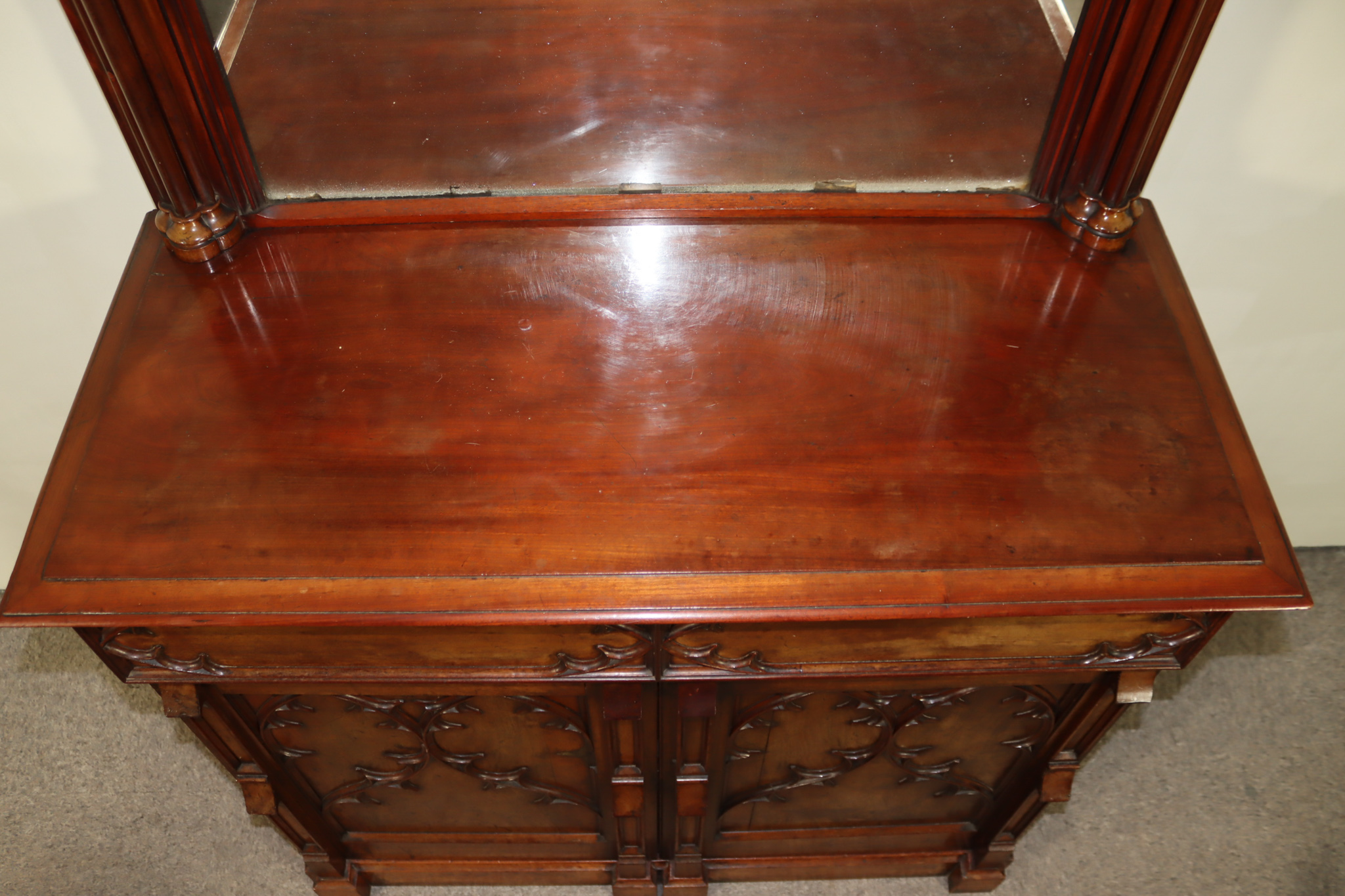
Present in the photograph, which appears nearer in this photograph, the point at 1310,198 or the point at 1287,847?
the point at 1310,198

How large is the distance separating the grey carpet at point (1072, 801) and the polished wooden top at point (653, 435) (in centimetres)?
90

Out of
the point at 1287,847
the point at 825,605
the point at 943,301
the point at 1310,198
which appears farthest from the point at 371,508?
the point at 1287,847

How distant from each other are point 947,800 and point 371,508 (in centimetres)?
102

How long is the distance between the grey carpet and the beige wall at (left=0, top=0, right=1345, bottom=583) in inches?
15.1

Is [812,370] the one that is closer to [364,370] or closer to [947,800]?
[364,370]

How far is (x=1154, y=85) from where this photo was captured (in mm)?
1208

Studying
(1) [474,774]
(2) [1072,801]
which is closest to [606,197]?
(1) [474,774]

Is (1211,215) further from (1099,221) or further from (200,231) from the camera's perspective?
(200,231)

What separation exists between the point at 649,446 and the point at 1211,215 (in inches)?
39.7

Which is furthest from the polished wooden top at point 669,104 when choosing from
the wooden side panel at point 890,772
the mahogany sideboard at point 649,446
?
the wooden side panel at point 890,772

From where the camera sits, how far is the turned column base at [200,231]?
1.30 meters

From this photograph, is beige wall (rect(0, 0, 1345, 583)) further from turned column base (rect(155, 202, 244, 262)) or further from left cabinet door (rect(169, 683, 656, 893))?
left cabinet door (rect(169, 683, 656, 893))

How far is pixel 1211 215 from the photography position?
1.58 metres

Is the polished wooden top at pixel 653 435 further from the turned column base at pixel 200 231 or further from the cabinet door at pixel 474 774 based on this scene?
the cabinet door at pixel 474 774
